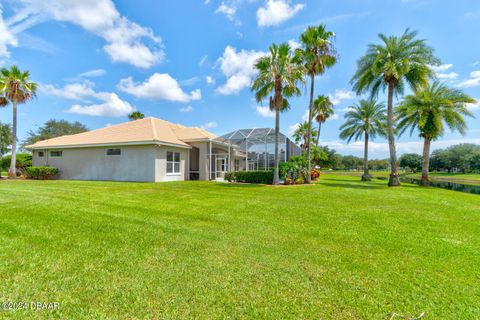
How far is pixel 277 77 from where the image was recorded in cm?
1576

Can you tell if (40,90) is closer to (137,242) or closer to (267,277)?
(137,242)

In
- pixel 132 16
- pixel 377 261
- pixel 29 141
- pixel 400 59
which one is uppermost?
pixel 132 16

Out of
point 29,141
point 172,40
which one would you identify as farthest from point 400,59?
point 29,141

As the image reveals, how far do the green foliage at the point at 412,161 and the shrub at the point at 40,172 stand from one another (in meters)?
84.4

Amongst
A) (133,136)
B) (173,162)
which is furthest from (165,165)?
(133,136)

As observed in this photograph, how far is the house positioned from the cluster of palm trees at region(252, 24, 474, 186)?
664cm

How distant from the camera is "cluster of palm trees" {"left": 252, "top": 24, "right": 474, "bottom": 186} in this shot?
1600 cm

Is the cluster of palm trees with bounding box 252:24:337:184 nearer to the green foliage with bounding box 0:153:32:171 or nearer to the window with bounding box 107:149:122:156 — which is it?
the window with bounding box 107:149:122:156

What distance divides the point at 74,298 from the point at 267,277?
2.43 meters

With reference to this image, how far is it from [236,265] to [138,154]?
16.1 m

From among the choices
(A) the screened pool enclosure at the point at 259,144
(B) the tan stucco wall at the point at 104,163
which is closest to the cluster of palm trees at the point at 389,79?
(A) the screened pool enclosure at the point at 259,144

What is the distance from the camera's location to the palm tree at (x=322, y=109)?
99.8 ft

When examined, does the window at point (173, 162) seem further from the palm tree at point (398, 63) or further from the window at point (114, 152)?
the palm tree at point (398, 63)

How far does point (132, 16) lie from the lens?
15.1 metres
